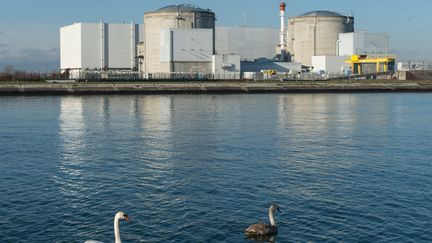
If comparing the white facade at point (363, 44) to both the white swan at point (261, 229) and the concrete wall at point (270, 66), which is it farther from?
the white swan at point (261, 229)

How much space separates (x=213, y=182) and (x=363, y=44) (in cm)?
10370

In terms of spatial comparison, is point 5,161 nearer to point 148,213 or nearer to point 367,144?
point 148,213

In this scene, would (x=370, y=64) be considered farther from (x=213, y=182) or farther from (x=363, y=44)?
(x=213, y=182)

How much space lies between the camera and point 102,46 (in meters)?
118

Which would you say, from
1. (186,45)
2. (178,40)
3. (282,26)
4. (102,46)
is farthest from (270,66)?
(102,46)

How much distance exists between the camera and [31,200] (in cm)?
1911

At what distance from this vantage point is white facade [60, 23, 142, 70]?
383ft

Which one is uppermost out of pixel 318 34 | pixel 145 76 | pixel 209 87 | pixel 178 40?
pixel 318 34

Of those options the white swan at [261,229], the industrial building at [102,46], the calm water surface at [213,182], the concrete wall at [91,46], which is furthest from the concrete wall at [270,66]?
the white swan at [261,229]

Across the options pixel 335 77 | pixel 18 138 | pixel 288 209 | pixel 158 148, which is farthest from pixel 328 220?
pixel 335 77

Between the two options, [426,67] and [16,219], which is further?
[426,67]

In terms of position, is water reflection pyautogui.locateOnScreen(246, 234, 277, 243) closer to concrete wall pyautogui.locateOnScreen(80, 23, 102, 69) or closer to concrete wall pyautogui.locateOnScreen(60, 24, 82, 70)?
concrete wall pyautogui.locateOnScreen(80, 23, 102, 69)

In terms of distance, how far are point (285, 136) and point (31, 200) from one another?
1943 centimetres

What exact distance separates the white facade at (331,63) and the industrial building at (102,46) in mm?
36419
